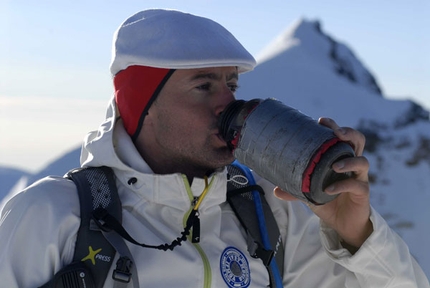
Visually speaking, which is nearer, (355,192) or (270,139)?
(270,139)

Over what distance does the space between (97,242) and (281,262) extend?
678mm

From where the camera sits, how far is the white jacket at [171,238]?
6.47 ft

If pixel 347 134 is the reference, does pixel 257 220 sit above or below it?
below

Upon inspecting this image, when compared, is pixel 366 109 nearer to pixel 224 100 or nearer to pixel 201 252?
pixel 224 100

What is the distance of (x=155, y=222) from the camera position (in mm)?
2172

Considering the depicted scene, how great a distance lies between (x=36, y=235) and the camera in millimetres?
1966

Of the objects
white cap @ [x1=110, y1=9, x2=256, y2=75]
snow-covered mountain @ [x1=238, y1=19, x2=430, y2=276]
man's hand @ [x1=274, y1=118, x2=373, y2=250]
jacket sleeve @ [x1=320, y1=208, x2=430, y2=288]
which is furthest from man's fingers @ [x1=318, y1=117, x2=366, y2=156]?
snow-covered mountain @ [x1=238, y1=19, x2=430, y2=276]

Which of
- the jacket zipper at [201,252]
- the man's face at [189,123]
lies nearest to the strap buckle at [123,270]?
the jacket zipper at [201,252]

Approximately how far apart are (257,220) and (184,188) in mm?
309

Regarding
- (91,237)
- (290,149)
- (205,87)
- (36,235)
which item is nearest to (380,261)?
(290,149)

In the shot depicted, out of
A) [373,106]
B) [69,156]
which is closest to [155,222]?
[69,156]

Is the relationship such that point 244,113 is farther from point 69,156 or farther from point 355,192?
point 69,156

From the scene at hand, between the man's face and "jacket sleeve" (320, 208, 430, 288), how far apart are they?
0.49 metres

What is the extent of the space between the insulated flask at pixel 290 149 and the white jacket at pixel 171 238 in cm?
30
